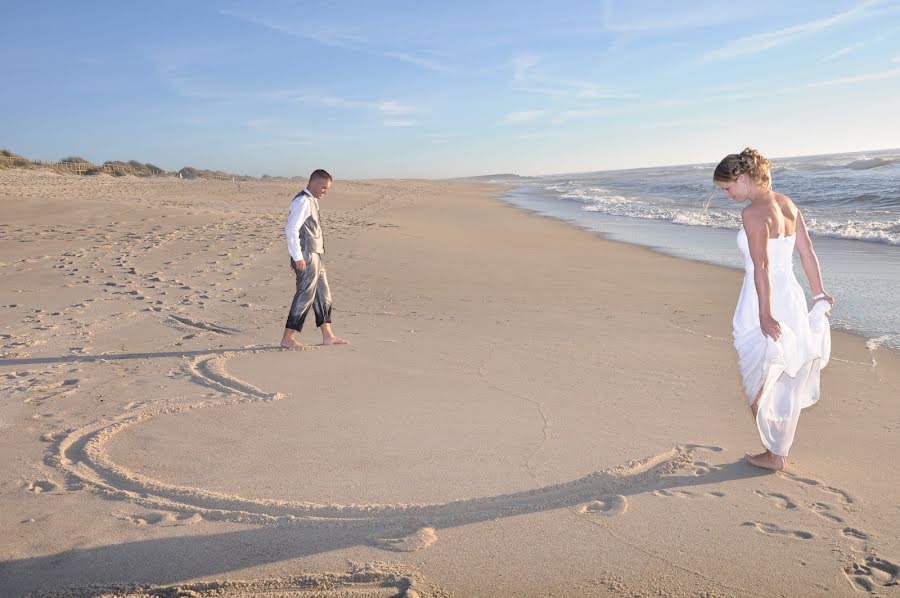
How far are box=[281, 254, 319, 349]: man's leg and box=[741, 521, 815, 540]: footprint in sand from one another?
4.31m

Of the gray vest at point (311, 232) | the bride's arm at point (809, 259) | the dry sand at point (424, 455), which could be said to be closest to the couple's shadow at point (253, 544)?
the dry sand at point (424, 455)

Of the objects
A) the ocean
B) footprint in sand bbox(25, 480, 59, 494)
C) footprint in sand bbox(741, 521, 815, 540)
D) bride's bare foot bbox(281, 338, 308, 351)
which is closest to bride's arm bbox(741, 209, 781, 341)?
footprint in sand bbox(741, 521, 815, 540)

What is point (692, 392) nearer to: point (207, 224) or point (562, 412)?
point (562, 412)

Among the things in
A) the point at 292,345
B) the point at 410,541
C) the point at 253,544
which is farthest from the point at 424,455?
the point at 292,345

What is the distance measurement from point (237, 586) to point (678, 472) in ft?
7.62

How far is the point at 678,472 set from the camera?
3.78 m

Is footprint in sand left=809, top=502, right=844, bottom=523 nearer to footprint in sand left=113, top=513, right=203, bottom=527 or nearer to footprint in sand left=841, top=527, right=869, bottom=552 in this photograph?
footprint in sand left=841, top=527, right=869, bottom=552

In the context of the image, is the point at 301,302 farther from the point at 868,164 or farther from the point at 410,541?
the point at 868,164

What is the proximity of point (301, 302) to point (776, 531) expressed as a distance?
14.8 feet

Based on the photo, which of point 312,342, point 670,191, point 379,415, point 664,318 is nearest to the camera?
point 379,415

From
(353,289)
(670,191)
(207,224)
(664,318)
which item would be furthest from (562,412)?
(670,191)

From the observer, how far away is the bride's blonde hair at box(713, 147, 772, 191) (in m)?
3.62

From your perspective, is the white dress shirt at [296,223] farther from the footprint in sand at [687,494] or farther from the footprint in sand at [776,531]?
the footprint in sand at [776,531]

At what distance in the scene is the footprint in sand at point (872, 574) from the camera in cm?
274
